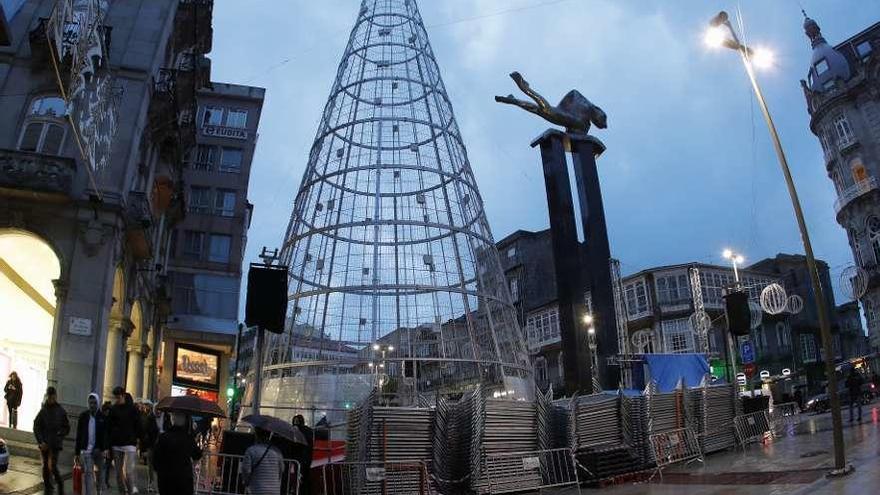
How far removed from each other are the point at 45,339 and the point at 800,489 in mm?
24484

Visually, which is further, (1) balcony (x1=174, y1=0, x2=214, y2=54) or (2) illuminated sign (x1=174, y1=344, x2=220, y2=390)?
(2) illuminated sign (x1=174, y1=344, x2=220, y2=390)

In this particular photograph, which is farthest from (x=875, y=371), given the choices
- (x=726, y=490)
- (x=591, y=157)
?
(x=726, y=490)

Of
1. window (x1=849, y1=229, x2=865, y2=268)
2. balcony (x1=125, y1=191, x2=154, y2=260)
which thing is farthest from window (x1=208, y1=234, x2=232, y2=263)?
window (x1=849, y1=229, x2=865, y2=268)

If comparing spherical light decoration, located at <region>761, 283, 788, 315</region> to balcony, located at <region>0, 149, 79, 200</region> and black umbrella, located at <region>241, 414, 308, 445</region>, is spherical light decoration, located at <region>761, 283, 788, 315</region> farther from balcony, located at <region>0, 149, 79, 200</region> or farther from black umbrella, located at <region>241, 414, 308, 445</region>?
balcony, located at <region>0, 149, 79, 200</region>

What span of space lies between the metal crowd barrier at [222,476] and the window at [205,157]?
33.4 metres

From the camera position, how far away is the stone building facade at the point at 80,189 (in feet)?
58.0

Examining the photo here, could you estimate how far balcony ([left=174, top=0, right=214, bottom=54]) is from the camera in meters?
26.8

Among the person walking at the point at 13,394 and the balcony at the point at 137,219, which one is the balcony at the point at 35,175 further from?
the person walking at the point at 13,394

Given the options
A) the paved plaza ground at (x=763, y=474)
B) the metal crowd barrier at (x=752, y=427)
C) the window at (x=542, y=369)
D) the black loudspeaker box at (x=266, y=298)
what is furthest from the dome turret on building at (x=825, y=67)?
the black loudspeaker box at (x=266, y=298)

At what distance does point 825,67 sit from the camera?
50844mm

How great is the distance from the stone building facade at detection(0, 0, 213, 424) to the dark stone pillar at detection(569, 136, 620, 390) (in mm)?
15907

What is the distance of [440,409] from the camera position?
12680 mm

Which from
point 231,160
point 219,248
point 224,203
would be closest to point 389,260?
point 219,248

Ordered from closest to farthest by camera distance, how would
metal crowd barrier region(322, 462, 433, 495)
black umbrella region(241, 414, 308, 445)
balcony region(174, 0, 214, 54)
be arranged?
1. black umbrella region(241, 414, 308, 445)
2. metal crowd barrier region(322, 462, 433, 495)
3. balcony region(174, 0, 214, 54)
